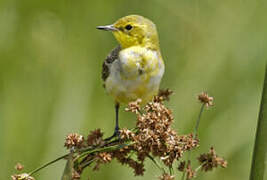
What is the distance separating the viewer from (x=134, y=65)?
9.30 ft

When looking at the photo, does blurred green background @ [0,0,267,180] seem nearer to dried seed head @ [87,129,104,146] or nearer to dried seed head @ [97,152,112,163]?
dried seed head @ [87,129,104,146]

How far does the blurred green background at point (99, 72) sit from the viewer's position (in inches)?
134

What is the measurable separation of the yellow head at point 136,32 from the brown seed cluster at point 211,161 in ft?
3.85

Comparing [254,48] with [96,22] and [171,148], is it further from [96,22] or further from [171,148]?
[171,148]

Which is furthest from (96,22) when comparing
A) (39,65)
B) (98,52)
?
(39,65)

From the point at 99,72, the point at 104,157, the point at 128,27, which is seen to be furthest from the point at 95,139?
the point at 99,72

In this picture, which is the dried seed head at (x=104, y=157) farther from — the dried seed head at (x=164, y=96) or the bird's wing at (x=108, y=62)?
the bird's wing at (x=108, y=62)

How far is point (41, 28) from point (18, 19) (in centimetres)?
21

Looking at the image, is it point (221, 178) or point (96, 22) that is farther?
point (96, 22)

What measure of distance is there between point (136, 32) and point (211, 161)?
1.28 meters

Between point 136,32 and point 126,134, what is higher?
point 136,32

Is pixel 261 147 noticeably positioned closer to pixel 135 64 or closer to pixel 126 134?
pixel 126 134

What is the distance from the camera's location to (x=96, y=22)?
3900 millimetres

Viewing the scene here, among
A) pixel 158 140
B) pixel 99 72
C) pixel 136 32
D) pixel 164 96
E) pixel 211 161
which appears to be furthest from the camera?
pixel 99 72
